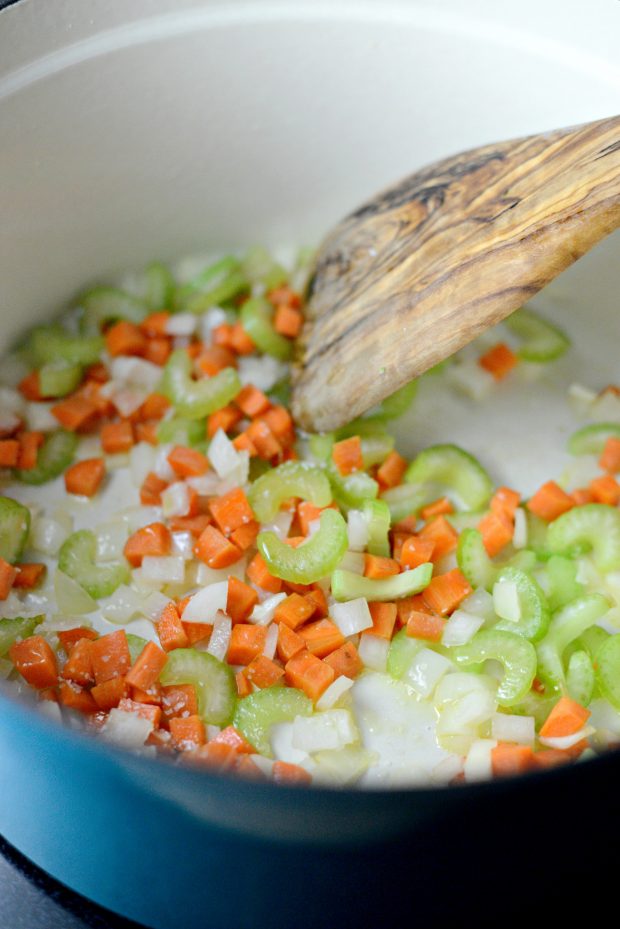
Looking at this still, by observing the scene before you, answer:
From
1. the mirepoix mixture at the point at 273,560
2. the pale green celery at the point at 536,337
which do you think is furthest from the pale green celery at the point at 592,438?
the pale green celery at the point at 536,337

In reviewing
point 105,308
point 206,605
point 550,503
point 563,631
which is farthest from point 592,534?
point 105,308

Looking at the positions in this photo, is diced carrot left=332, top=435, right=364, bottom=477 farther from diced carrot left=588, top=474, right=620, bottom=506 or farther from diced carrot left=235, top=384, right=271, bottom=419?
diced carrot left=588, top=474, right=620, bottom=506

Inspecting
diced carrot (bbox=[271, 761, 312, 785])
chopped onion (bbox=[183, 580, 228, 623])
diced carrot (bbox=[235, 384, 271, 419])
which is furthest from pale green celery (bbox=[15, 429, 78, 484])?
diced carrot (bbox=[271, 761, 312, 785])

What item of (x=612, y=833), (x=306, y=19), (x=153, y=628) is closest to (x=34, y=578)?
(x=153, y=628)

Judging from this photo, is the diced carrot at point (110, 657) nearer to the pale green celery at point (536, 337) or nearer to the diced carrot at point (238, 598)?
the diced carrot at point (238, 598)

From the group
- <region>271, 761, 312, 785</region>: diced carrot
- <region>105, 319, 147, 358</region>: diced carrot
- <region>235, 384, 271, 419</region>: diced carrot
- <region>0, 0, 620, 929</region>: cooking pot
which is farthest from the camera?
<region>105, 319, 147, 358</region>: diced carrot

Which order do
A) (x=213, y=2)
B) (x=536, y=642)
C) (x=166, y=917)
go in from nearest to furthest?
(x=166, y=917) → (x=536, y=642) → (x=213, y=2)

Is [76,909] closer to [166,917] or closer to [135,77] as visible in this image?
[166,917]
